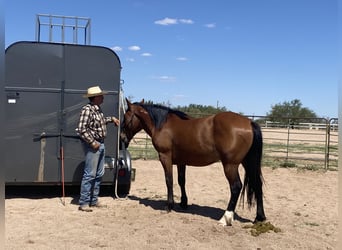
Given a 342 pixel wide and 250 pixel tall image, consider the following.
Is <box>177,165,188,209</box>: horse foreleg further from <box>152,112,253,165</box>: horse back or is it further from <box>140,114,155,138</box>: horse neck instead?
<box>140,114,155,138</box>: horse neck

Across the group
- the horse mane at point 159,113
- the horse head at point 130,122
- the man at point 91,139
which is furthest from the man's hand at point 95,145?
the horse mane at point 159,113

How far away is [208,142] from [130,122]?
149 cm

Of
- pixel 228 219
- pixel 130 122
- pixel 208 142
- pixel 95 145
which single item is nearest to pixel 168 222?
pixel 228 219

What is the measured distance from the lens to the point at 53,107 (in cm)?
618

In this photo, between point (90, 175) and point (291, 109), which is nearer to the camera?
point (90, 175)

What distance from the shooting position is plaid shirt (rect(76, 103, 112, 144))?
5480 millimetres

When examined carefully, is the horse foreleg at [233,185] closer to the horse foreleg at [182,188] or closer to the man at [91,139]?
the horse foreleg at [182,188]

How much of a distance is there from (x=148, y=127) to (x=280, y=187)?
3.64 m

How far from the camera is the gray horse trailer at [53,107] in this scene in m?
6.03

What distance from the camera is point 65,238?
13.8ft

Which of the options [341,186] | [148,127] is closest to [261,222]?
[148,127]

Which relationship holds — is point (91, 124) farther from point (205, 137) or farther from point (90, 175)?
point (205, 137)

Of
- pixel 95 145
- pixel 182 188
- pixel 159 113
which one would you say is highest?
pixel 159 113

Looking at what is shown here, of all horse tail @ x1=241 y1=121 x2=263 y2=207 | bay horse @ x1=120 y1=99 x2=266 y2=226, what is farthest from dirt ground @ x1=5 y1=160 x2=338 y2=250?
horse tail @ x1=241 y1=121 x2=263 y2=207
